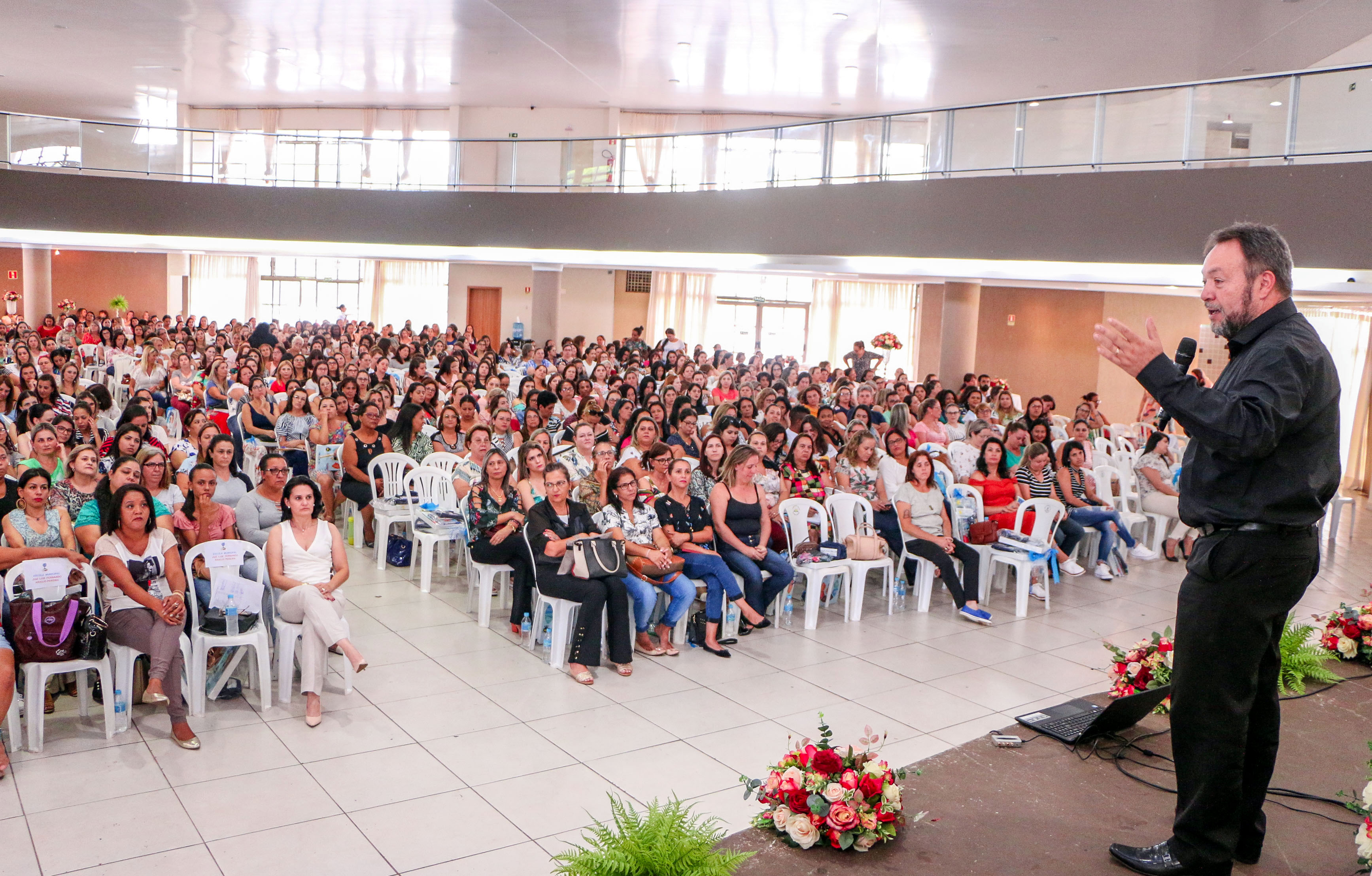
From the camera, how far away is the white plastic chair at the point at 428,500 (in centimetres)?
752

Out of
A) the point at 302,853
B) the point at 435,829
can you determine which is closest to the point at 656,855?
the point at 435,829

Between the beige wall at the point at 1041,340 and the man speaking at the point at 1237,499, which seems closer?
the man speaking at the point at 1237,499

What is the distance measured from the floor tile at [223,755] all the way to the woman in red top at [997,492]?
5.47 metres

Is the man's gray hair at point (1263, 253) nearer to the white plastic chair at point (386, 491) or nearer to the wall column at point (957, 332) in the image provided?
the white plastic chair at point (386, 491)

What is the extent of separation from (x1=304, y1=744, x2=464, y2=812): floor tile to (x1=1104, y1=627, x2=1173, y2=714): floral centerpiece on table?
292 centimetres

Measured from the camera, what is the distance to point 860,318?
A: 2422cm

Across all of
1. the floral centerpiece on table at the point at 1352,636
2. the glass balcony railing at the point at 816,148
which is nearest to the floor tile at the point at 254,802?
the floral centerpiece on table at the point at 1352,636

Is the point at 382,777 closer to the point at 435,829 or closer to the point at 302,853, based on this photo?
the point at 435,829

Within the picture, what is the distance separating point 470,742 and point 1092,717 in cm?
275

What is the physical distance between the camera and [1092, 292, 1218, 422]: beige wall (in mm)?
17922

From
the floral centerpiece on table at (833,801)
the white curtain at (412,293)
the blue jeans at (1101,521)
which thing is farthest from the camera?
the white curtain at (412,293)

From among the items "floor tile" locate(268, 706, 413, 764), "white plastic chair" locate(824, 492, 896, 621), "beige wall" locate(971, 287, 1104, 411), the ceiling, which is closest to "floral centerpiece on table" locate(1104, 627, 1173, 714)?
"white plastic chair" locate(824, 492, 896, 621)

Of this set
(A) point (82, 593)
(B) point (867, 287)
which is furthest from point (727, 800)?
(B) point (867, 287)

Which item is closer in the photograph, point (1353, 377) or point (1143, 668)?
point (1143, 668)
